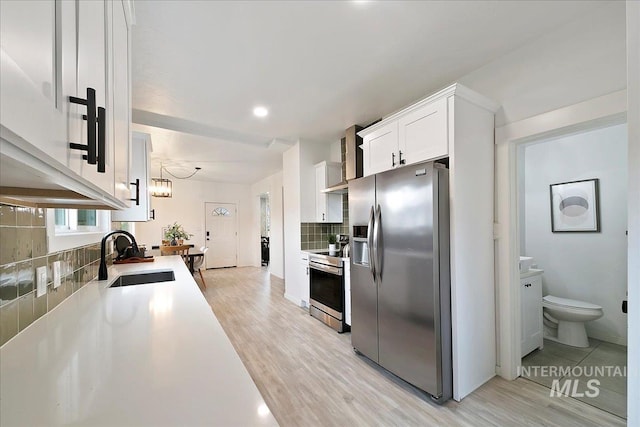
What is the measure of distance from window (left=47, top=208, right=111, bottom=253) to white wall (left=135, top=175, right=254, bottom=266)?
453 centimetres

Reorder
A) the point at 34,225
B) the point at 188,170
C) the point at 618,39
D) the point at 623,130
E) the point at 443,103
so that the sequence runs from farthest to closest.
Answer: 1. the point at 188,170
2. the point at 623,130
3. the point at 443,103
4. the point at 618,39
5. the point at 34,225

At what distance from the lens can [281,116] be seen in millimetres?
3316

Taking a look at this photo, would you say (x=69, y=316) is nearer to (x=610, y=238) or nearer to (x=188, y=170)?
(x=610, y=238)

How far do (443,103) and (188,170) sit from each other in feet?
18.7

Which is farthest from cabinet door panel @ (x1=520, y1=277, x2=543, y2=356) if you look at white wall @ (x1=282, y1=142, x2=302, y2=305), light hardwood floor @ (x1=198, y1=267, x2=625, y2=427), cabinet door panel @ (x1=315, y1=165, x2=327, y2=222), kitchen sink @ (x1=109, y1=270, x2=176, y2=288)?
kitchen sink @ (x1=109, y1=270, x2=176, y2=288)

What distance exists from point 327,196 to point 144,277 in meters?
2.56

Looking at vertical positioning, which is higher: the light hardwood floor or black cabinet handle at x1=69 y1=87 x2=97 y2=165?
black cabinet handle at x1=69 y1=87 x2=97 y2=165

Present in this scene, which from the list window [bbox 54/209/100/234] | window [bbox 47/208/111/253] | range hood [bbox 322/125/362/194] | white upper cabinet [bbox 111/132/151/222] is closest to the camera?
window [bbox 47/208/111/253]

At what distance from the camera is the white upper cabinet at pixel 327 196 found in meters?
4.01

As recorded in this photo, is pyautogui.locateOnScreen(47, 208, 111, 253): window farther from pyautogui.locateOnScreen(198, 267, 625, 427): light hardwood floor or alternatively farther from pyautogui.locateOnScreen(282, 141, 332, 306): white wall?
pyautogui.locateOnScreen(282, 141, 332, 306): white wall

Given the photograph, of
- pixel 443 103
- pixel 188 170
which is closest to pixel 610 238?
pixel 443 103

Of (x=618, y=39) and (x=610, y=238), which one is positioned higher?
(x=618, y=39)

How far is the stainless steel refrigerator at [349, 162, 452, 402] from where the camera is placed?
181cm

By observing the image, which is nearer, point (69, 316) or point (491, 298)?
point (69, 316)
